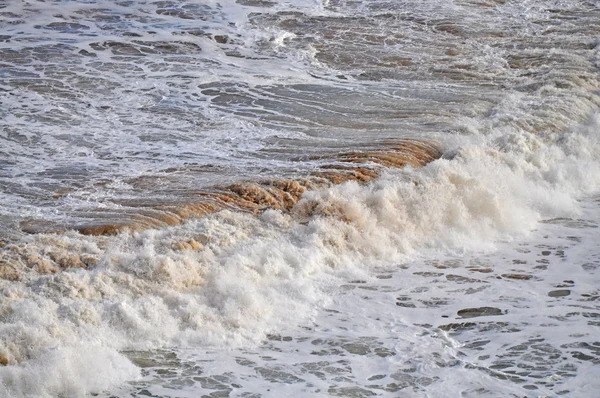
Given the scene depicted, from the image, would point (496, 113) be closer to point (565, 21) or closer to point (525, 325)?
point (525, 325)

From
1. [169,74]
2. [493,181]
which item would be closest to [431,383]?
[493,181]

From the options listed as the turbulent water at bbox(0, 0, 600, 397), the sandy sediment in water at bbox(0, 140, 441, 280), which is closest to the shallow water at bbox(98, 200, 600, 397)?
the turbulent water at bbox(0, 0, 600, 397)

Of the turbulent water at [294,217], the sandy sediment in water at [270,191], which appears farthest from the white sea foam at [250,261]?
the sandy sediment in water at [270,191]

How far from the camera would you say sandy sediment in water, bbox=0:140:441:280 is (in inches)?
294

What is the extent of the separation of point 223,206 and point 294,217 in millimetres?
705

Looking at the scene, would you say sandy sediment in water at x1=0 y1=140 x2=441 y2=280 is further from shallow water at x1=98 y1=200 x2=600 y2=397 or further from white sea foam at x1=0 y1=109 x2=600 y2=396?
shallow water at x1=98 y1=200 x2=600 y2=397

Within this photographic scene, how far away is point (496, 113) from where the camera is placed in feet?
41.1

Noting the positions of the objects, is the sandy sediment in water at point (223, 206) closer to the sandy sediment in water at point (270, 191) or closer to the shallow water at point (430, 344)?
the sandy sediment in water at point (270, 191)

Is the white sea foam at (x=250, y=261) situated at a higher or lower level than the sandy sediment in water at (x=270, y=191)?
lower

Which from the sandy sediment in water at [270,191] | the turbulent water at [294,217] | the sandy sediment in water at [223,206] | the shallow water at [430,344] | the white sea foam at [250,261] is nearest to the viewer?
the shallow water at [430,344]

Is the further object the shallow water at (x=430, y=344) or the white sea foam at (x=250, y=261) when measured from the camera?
the white sea foam at (x=250, y=261)

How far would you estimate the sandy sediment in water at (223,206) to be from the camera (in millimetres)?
7473

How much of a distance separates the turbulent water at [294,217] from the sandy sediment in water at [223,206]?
1.1 inches

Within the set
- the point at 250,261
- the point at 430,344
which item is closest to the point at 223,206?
the point at 250,261
